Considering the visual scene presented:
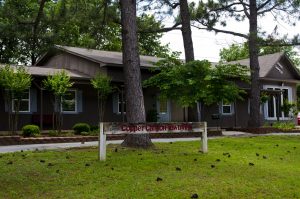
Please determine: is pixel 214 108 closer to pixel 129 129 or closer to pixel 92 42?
pixel 92 42

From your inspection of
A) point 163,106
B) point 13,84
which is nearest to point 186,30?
point 163,106

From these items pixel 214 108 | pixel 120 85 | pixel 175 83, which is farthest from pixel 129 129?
pixel 214 108

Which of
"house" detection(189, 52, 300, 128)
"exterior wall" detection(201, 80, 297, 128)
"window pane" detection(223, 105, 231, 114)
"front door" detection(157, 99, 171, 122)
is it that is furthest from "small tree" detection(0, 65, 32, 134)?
"window pane" detection(223, 105, 231, 114)

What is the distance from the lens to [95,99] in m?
25.1

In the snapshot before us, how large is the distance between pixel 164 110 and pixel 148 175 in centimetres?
1986

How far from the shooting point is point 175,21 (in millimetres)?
25891

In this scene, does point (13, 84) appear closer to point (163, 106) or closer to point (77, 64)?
point (77, 64)

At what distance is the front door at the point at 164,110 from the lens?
91.1 feet

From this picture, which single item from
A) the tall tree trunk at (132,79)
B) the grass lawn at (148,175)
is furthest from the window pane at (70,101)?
the grass lawn at (148,175)

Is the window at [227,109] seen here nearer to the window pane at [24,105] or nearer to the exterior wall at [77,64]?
the exterior wall at [77,64]

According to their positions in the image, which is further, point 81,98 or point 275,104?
point 275,104

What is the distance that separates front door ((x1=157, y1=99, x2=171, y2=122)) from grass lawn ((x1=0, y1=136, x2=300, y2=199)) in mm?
15905

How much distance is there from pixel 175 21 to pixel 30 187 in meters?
19.7

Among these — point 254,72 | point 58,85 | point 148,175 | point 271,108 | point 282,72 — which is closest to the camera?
point 148,175
